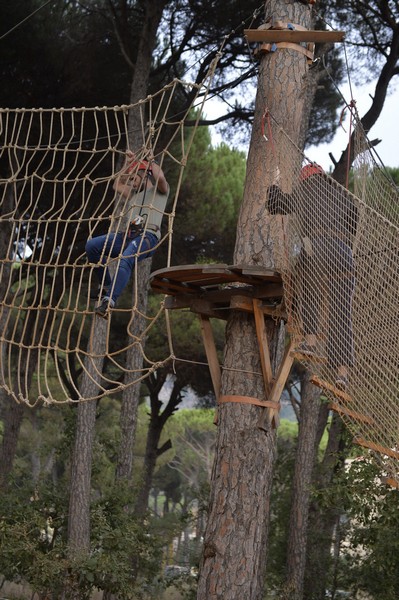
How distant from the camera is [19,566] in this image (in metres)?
7.54

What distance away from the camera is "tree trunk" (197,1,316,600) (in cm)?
386

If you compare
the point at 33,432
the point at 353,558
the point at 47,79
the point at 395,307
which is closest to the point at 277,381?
the point at 395,307

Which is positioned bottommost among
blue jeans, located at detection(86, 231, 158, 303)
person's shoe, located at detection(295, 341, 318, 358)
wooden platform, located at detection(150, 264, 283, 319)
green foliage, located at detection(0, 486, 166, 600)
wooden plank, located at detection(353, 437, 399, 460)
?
green foliage, located at detection(0, 486, 166, 600)

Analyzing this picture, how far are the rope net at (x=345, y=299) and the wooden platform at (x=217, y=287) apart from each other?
11 centimetres

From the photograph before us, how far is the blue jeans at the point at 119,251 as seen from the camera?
153 inches

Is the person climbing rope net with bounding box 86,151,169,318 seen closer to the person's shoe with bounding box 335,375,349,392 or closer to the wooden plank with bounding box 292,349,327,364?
the wooden plank with bounding box 292,349,327,364

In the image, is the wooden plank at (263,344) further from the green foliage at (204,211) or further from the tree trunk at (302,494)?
the green foliage at (204,211)

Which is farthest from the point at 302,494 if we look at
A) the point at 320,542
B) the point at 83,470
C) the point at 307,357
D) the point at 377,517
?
the point at 307,357

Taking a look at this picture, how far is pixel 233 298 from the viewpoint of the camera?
150 inches

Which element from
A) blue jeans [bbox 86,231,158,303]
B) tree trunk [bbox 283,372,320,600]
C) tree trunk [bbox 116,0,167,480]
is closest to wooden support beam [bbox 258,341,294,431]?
blue jeans [bbox 86,231,158,303]

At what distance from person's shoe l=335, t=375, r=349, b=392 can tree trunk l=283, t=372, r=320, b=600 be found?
16.6ft

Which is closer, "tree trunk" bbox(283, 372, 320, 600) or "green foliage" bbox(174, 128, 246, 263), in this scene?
"tree trunk" bbox(283, 372, 320, 600)

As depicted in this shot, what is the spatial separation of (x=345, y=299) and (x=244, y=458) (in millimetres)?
835

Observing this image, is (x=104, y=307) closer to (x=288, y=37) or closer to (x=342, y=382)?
(x=342, y=382)
